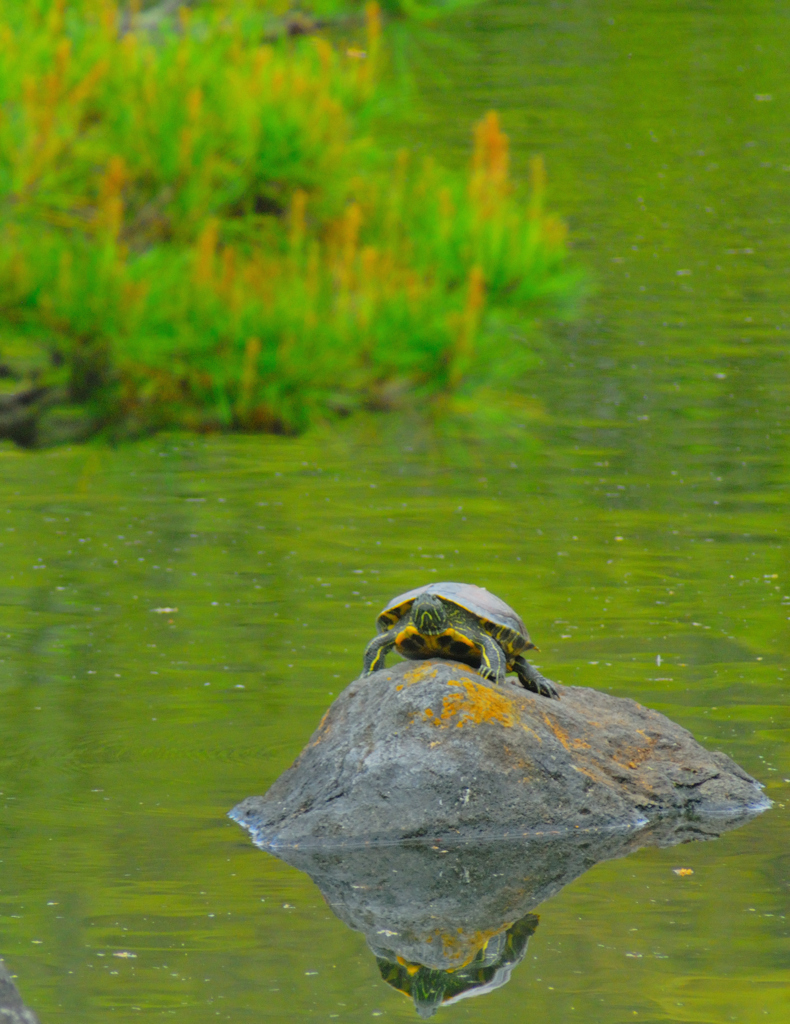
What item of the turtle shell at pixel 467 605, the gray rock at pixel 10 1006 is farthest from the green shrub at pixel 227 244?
the gray rock at pixel 10 1006

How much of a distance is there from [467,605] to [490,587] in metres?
2.70

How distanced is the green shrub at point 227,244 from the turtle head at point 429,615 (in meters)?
0.45

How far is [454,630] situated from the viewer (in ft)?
13.2

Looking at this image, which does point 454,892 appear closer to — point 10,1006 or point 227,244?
point 10,1006

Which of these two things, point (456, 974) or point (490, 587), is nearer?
point (456, 974)

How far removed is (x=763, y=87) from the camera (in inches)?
588

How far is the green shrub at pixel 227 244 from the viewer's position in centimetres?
388

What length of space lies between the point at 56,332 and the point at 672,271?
29.0 ft

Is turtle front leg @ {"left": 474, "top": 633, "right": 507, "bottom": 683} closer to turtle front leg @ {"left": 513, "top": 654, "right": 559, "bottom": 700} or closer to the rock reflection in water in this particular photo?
turtle front leg @ {"left": 513, "top": 654, "right": 559, "bottom": 700}

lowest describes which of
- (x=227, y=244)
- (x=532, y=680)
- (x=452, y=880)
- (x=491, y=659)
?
(x=452, y=880)

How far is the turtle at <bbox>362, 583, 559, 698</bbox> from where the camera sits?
4.00 m

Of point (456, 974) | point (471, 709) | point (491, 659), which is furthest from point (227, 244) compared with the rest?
point (456, 974)

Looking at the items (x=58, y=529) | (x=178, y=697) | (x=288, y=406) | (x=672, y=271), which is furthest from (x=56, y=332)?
(x=672, y=271)

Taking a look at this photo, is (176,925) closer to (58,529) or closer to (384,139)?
(384,139)
